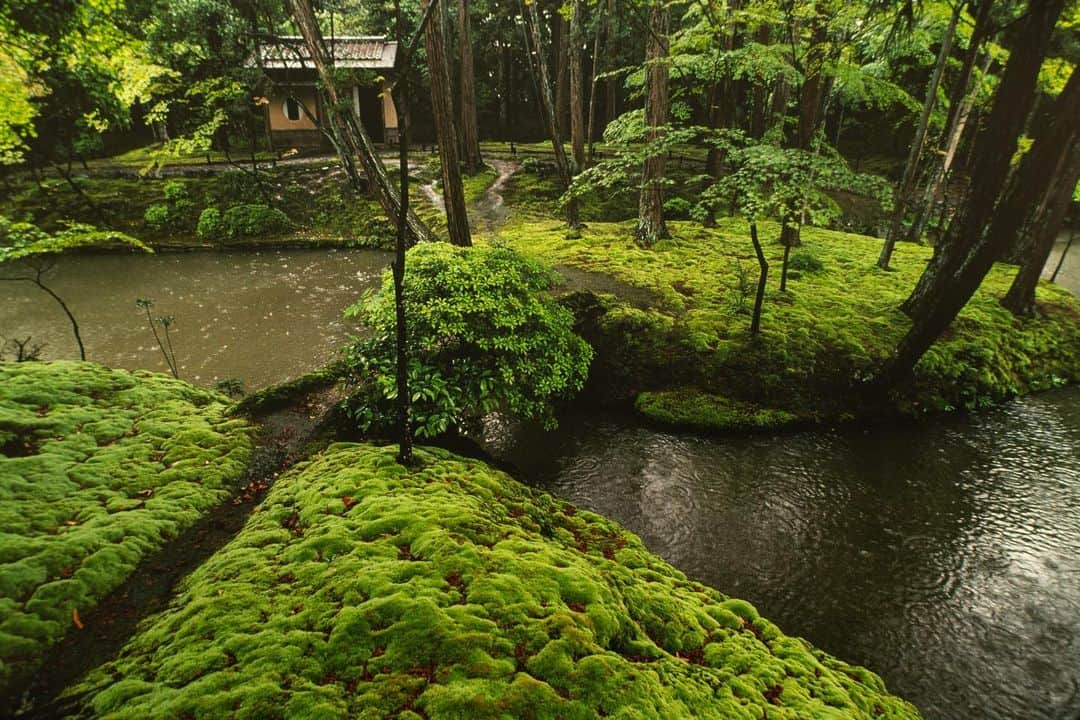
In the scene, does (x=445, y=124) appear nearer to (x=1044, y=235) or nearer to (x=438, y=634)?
(x=438, y=634)

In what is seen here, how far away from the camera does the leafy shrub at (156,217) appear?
21359 mm

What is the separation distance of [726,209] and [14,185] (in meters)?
32.2

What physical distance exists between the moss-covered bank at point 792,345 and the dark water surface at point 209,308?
24.1 ft

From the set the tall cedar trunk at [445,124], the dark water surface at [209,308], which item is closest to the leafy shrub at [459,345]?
the tall cedar trunk at [445,124]

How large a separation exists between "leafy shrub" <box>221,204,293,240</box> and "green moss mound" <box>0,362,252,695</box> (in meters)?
16.1

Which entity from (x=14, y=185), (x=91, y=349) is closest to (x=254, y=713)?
(x=91, y=349)

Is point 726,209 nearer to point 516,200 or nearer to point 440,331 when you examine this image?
point 516,200

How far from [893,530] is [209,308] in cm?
1701

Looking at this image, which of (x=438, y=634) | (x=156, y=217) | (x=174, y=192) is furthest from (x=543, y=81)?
(x=174, y=192)

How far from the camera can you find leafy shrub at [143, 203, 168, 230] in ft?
70.1

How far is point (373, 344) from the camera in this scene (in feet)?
22.7

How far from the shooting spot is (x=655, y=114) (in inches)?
513

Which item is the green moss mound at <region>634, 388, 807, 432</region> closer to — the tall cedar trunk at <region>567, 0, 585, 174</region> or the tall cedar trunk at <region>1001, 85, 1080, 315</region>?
the tall cedar trunk at <region>1001, 85, 1080, 315</region>

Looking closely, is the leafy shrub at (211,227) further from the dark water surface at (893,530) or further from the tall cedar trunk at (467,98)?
the dark water surface at (893,530)
